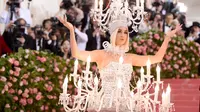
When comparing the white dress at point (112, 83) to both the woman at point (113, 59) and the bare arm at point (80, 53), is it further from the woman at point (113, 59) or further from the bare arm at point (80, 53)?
the bare arm at point (80, 53)

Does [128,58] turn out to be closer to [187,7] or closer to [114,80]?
[114,80]

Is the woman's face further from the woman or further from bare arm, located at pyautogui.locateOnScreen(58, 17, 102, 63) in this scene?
bare arm, located at pyautogui.locateOnScreen(58, 17, 102, 63)

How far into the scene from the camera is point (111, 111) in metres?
4.70

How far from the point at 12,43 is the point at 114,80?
18.4 ft

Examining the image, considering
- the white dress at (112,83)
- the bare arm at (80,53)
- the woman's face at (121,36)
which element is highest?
the woman's face at (121,36)

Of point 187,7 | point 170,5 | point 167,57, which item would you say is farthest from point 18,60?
point 187,7

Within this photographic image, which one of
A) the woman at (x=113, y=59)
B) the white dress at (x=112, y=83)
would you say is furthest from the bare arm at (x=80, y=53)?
the white dress at (x=112, y=83)

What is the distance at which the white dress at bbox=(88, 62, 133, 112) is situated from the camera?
4680mm

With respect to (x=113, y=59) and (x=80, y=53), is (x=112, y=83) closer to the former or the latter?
(x=113, y=59)

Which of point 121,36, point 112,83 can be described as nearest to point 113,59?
point 121,36

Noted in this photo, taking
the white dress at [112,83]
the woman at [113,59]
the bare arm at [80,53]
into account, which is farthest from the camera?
the bare arm at [80,53]

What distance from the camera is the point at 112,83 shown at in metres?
4.93

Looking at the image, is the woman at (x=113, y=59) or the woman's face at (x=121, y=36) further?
the woman's face at (x=121, y=36)

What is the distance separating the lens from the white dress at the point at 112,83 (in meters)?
4.68
